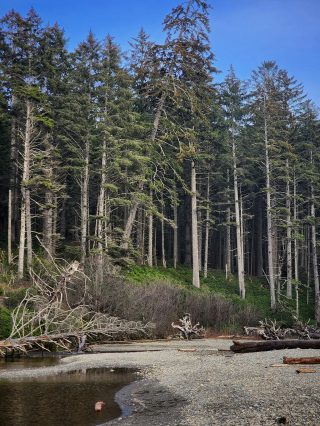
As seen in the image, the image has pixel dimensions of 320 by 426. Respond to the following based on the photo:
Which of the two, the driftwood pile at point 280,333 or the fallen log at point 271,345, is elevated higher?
the fallen log at point 271,345

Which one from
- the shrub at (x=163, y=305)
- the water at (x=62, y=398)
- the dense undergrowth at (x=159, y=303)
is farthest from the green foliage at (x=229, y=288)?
the water at (x=62, y=398)

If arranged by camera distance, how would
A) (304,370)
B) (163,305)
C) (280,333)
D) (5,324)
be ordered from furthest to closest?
(163,305) < (280,333) < (5,324) < (304,370)

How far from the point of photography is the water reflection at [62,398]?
279 inches

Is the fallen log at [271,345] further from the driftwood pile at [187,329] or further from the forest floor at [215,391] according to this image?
the driftwood pile at [187,329]

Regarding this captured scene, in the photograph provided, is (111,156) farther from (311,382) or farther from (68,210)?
(311,382)

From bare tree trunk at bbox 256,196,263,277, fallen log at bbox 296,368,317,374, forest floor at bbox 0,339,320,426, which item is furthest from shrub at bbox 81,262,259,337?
bare tree trunk at bbox 256,196,263,277

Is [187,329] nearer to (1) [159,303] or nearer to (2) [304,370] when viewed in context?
(1) [159,303]

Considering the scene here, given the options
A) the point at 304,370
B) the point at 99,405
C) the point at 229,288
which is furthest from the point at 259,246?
the point at 99,405

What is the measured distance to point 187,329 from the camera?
2209 centimetres

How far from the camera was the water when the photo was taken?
7067 millimetres

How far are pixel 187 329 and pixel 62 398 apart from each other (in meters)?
14.1

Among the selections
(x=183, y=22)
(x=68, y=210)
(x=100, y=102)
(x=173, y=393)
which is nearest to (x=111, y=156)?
(x=100, y=102)

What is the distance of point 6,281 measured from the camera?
2392 centimetres

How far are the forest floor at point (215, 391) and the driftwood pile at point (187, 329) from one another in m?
8.43
